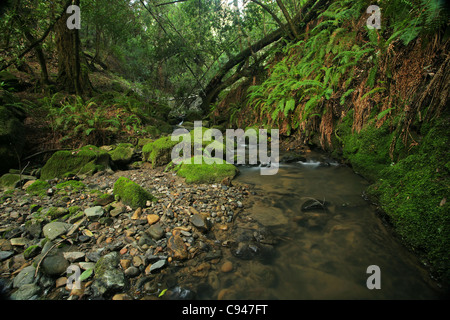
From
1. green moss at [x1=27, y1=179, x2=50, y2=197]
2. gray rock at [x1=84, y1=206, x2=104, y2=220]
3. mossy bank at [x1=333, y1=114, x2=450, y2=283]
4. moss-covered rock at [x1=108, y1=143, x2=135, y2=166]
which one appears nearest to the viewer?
mossy bank at [x1=333, y1=114, x2=450, y2=283]

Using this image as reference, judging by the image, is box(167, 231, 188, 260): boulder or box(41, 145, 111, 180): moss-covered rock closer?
box(167, 231, 188, 260): boulder

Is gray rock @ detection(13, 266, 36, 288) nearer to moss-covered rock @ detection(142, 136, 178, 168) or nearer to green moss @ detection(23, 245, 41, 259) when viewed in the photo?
green moss @ detection(23, 245, 41, 259)

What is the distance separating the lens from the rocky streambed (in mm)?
1891

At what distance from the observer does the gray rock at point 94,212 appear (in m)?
2.82

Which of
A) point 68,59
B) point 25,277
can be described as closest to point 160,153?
point 25,277

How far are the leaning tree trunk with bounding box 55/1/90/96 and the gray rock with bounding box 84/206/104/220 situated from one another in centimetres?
811

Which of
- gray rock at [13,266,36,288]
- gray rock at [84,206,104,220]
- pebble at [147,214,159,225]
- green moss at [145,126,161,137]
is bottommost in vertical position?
gray rock at [13,266,36,288]

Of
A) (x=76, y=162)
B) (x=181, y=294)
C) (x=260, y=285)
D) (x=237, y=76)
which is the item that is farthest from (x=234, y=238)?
(x=237, y=76)

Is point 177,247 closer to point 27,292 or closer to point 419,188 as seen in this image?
point 27,292

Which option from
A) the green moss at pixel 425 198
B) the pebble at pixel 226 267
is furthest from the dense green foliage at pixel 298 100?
the pebble at pixel 226 267

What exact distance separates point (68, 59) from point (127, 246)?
9.74 m

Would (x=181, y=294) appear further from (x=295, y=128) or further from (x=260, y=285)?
(x=295, y=128)

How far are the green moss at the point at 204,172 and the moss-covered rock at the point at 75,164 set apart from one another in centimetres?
206

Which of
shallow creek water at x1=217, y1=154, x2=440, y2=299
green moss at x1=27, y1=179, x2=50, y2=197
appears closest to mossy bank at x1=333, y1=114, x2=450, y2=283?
shallow creek water at x1=217, y1=154, x2=440, y2=299
